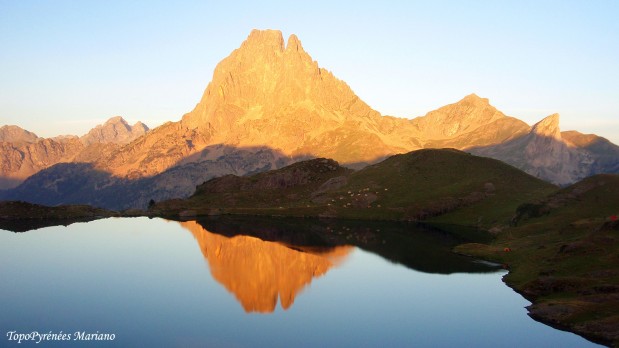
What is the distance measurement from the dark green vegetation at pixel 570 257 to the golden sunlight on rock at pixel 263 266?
43847mm

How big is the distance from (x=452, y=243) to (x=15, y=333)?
128681 mm

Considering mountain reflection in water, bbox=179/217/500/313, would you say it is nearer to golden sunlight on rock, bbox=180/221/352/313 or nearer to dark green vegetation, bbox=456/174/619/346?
golden sunlight on rock, bbox=180/221/352/313

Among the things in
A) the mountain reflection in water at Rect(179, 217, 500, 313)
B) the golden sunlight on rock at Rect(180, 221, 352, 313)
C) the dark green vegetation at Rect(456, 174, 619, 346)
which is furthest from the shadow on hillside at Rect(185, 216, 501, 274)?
the dark green vegetation at Rect(456, 174, 619, 346)

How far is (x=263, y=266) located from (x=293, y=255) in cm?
1454

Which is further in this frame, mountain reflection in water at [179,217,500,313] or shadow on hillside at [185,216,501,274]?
shadow on hillside at [185,216,501,274]

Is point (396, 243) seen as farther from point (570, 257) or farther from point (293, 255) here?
point (570, 257)

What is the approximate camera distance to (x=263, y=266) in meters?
135

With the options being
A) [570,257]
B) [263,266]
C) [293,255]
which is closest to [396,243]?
[293,255]

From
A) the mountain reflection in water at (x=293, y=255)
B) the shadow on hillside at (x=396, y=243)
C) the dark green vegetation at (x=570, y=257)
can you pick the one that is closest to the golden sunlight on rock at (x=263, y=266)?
the mountain reflection in water at (x=293, y=255)

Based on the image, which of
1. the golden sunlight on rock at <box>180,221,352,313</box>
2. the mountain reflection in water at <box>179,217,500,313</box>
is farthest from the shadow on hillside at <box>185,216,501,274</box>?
the golden sunlight on rock at <box>180,221,352,313</box>

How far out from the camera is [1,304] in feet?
310

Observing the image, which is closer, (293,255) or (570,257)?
(570,257)

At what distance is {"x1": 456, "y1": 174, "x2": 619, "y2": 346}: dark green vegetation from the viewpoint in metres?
82.3

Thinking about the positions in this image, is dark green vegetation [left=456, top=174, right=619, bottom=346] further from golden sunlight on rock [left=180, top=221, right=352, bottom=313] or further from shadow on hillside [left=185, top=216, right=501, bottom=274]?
golden sunlight on rock [left=180, top=221, right=352, bottom=313]
